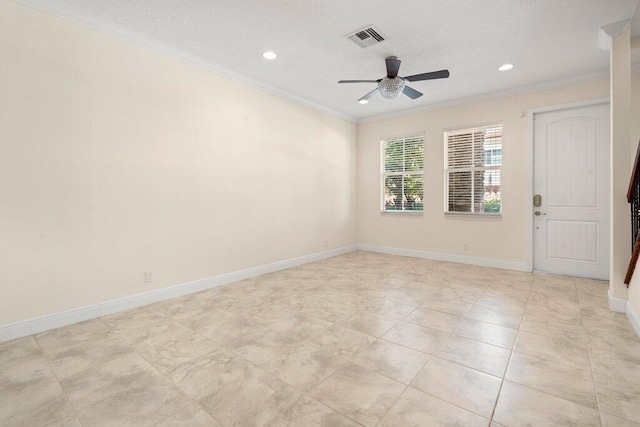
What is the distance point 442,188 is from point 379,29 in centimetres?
325

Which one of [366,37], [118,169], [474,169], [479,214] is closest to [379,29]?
[366,37]

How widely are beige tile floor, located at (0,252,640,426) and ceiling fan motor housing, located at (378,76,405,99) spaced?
247 cm

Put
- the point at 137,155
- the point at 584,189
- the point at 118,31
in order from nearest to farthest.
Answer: the point at 118,31 < the point at 137,155 < the point at 584,189

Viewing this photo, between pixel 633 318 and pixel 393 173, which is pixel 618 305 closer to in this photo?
pixel 633 318

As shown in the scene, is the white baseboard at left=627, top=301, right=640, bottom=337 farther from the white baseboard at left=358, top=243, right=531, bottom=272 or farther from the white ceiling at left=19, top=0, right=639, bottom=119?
the white ceiling at left=19, top=0, right=639, bottom=119

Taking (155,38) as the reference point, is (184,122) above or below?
below

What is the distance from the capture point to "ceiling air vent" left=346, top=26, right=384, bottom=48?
3059 mm

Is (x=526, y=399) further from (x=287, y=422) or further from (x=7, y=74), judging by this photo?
(x=7, y=74)

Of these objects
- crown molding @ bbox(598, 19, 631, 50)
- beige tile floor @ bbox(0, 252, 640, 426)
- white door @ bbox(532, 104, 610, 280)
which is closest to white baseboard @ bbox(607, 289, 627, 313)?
beige tile floor @ bbox(0, 252, 640, 426)

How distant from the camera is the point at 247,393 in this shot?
5.83 feet

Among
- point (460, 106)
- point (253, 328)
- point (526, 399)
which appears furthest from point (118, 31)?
point (460, 106)

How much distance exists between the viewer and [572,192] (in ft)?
14.2

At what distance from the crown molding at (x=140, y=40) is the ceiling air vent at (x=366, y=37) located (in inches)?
68.6

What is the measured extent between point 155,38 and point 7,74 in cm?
134
